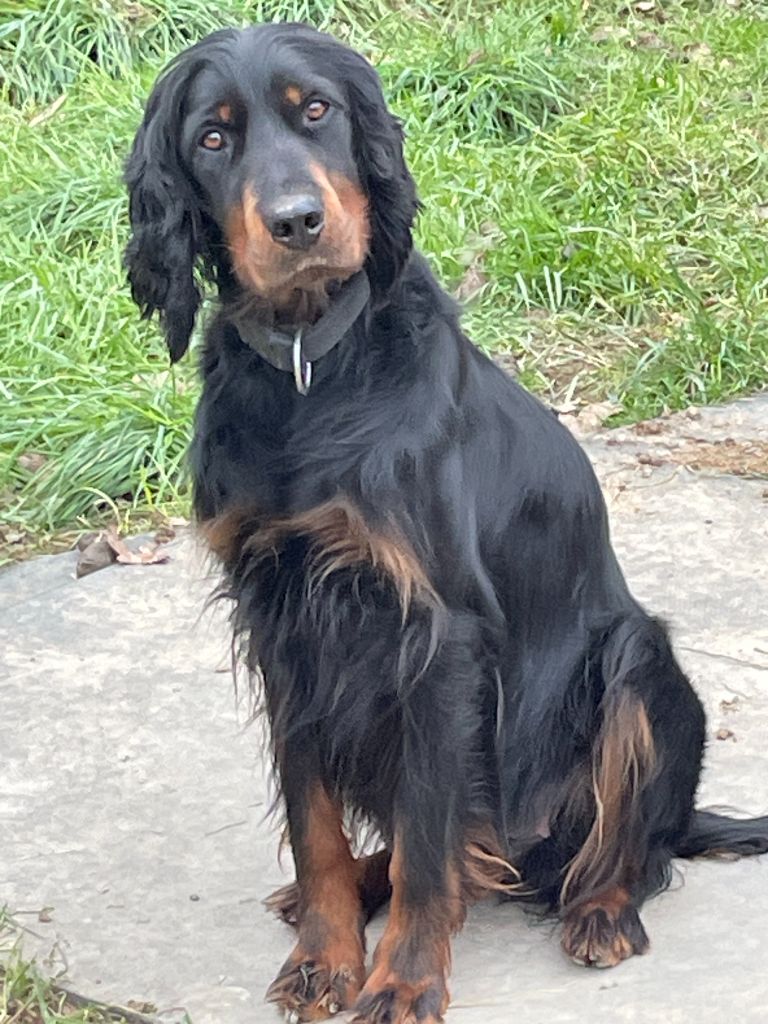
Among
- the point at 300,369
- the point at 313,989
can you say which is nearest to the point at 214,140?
the point at 300,369

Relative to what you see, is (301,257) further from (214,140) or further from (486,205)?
(486,205)

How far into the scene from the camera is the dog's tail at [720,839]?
3340 millimetres

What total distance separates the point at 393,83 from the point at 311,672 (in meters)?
5.47

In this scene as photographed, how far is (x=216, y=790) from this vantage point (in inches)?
149

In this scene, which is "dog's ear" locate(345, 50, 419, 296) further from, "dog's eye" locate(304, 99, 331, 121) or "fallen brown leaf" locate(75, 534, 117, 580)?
"fallen brown leaf" locate(75, 534, 117, 580)

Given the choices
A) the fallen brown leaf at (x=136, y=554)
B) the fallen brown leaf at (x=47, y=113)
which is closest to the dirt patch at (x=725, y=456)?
the fallen brown leaf at (x=136, y=554)

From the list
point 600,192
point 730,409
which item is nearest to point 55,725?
point 730,409

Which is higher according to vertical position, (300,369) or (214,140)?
(214,140)

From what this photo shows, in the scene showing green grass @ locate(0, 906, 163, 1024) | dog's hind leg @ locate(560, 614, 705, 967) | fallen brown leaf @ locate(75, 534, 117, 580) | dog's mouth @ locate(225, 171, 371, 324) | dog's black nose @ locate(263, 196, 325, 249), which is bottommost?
fallen brown leaf @ locate(75, 534, 117, 580)

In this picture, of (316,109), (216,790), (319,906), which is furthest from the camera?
(216,790)

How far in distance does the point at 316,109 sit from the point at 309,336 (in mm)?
384

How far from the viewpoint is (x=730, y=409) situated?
5781mm

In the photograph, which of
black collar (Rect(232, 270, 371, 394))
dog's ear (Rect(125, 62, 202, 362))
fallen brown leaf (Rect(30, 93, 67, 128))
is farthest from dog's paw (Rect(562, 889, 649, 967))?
fallen brown leaf (Rect(30, 93, 67, 128))

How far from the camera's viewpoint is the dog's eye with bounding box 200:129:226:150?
9.39 ft
